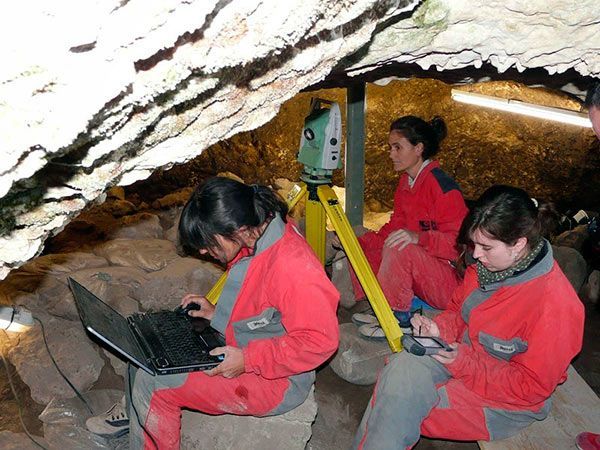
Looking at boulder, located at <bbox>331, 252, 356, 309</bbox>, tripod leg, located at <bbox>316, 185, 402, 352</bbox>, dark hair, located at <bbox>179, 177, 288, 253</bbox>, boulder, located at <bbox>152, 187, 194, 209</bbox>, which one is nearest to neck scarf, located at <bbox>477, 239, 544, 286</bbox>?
tripod leg, located at <bbox>316, 185, 402, 352</bbox>

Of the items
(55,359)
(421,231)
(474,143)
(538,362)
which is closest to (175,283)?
(55,359)

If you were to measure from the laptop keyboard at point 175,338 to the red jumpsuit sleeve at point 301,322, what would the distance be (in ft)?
0.86

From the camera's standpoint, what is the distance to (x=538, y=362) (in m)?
2.20

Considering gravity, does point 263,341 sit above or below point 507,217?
below

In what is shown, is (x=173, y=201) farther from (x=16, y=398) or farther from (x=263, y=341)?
(x=263, y=341)

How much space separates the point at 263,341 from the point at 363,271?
1130 millimetres

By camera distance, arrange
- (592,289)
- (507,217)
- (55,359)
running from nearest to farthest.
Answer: (507,217) < (55,359) < (592,289)

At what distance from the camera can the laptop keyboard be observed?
7.83 feet

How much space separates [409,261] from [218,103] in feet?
7.06

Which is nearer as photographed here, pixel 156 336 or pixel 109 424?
pixel 156 336

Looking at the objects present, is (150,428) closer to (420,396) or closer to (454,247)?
(420,396)

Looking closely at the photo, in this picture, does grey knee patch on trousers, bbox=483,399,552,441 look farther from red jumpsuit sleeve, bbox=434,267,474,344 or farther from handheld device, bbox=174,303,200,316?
handheld device, bbox=174,303,200,316

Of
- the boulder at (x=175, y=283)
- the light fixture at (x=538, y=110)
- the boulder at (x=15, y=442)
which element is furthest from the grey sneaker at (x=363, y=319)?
the boulder at (x=15, y=442)

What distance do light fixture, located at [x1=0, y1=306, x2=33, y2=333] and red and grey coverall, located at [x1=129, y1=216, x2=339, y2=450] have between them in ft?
4.13
